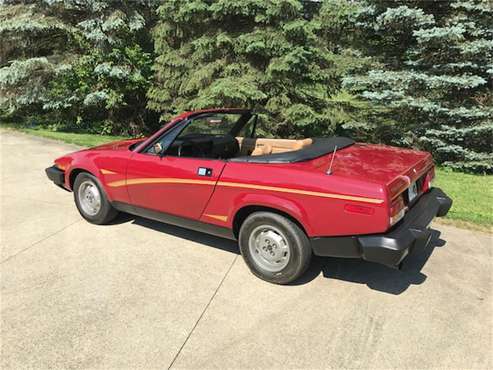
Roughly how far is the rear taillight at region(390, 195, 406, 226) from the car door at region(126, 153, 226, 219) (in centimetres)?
→ 145

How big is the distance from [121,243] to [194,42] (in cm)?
607

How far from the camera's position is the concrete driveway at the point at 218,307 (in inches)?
97.3

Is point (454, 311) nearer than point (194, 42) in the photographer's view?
Yes

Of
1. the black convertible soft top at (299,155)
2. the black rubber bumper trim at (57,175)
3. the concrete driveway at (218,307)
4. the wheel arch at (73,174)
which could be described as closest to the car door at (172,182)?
the black convertible soft top at (299,155)

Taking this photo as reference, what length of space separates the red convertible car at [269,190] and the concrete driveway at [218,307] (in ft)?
1.14

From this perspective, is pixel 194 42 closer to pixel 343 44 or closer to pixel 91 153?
pixel 343 44

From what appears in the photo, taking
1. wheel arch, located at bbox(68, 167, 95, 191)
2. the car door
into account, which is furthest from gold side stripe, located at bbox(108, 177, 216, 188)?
wheel arch, located at bbox(68, 167, 95, 191)

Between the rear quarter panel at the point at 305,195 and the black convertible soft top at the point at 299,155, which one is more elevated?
the black convertible soft top at the point at 299,155

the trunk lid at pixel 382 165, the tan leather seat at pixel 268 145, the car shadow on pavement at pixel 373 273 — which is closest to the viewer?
the trunk lid at pixel 382 165

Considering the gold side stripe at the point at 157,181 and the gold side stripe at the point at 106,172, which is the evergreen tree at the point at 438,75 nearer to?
the gold side stripe at the point at 157,181

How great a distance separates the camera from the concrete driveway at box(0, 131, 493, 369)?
2.47 metres

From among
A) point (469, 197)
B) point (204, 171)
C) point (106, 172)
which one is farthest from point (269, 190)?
point (469, 197)

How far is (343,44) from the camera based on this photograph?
27.8 feet

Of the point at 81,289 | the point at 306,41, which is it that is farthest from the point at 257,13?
the point at 81,289
